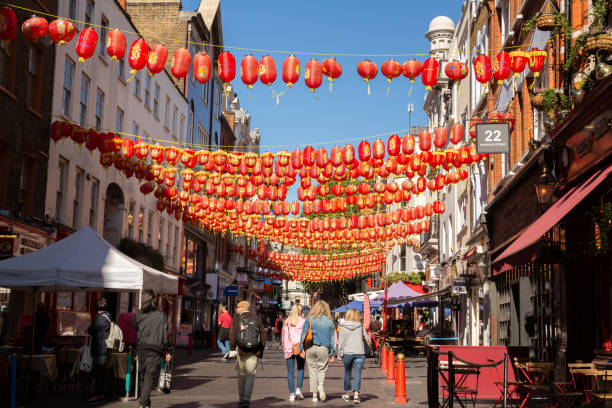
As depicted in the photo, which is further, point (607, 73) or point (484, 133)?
point (484, 133)

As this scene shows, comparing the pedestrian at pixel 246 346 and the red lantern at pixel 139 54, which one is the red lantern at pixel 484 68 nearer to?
the red lantern at pixel 139 54

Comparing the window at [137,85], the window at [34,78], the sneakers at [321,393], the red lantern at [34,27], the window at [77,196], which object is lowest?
the sneakers at [321,393]

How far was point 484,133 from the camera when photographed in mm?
17984

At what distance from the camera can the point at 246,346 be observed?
41.8 ft

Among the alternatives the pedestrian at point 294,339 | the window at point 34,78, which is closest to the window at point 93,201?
the window at point 34,78

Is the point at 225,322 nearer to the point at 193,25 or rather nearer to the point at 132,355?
the point at 132,355

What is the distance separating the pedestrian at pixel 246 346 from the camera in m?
12.6

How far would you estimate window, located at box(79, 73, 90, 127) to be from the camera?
26.8 meters

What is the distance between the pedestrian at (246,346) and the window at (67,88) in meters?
14.5

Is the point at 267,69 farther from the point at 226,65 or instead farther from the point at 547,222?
the point at 547,222

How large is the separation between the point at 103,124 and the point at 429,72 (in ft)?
52.2

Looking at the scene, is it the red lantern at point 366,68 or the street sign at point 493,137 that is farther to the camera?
the street sign at point 493,137

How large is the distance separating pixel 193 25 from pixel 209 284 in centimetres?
1793

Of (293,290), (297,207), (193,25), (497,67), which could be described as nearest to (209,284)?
(193,25)
